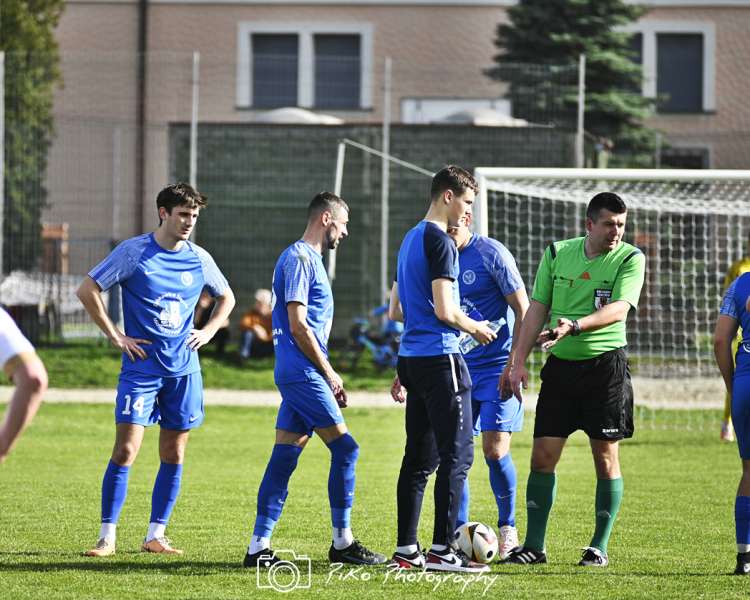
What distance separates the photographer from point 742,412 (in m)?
4.79

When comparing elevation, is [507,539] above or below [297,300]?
below

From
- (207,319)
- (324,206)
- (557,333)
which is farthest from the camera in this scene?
(207,319)

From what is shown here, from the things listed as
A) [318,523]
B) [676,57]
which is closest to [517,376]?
[318,523]

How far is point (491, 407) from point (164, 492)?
202 cm

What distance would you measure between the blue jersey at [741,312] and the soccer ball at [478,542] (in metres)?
1.64

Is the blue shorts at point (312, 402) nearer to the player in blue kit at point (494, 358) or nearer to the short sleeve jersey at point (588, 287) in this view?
the player in blue kit at point (494, 358)

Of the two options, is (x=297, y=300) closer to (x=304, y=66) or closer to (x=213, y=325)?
(x=213, y=325)

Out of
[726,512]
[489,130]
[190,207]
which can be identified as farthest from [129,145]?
[726,512]

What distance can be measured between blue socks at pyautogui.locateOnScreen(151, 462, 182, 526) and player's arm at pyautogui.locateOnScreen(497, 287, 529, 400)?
200 cm

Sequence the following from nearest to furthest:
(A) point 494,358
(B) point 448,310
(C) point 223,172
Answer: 1. (B) point 448,310
2. (A) point 494,358
3. (C) point 223,172

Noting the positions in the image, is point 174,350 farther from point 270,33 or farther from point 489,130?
point 270,33

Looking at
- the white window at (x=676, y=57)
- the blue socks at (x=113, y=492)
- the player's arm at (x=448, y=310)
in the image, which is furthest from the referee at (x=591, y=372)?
the white window at (x=676, y=57)

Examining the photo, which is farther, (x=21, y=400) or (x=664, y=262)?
(x=664, y=262)

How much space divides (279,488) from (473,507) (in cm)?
224
